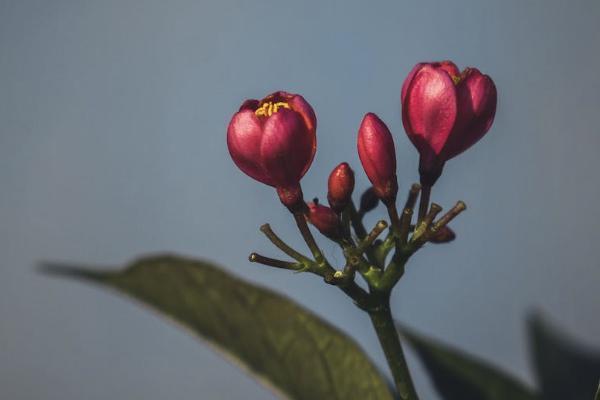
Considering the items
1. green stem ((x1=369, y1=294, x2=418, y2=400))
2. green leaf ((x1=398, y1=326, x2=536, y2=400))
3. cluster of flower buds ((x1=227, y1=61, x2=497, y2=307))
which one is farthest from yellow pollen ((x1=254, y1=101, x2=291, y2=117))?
green leaf ((x1=398, y1=326, x2=536, y2=400))

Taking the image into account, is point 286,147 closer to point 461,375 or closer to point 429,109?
point 429,109

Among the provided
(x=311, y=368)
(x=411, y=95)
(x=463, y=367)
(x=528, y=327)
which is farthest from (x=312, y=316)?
(x=528, y=327)

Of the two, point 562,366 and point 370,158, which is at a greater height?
point 370,158

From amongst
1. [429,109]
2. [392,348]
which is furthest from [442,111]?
[392,348]

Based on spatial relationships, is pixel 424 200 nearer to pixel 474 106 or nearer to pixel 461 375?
pixel 474 106

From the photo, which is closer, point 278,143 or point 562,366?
point 278,143

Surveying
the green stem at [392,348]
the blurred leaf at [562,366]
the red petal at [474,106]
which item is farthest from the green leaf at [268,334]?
the blurred leaf at [562,366]
